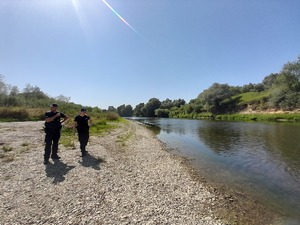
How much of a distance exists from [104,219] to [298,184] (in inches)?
402

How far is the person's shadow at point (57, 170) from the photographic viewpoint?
9.73 m

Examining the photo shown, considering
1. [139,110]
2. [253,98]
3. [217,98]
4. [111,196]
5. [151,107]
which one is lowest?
[111,196]

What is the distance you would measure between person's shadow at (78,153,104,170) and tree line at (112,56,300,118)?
67978 mm

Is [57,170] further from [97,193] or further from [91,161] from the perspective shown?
[97,193]

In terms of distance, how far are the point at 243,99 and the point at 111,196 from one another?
10549 cm

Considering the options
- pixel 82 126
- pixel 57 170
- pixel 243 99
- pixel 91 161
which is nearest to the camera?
pixel 57 170

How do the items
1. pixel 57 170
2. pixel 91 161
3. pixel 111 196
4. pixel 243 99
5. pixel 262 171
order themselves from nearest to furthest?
pixel 111 196, pixel 57 170, pixel 91 161, pixel 262 171, pixel 243 99

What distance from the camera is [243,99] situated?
102 m

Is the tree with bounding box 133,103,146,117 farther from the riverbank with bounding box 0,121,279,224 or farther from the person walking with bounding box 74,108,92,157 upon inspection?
the riverbank with bounding box 0,121,279,224

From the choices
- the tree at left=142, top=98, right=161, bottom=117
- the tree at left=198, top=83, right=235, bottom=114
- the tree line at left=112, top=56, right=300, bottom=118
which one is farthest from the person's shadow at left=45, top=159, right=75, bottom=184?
the tree at left=142, top=98, right=161, bottom=117

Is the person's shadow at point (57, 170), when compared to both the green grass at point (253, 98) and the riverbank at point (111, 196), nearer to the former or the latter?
the riverbank at point (111, 196)

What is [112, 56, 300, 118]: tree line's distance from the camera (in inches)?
2549

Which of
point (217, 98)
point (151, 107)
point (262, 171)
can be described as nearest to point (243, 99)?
point (217, 98)

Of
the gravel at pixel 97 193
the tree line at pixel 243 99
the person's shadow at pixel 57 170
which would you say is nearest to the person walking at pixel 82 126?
the gravel at pixel 97 193
